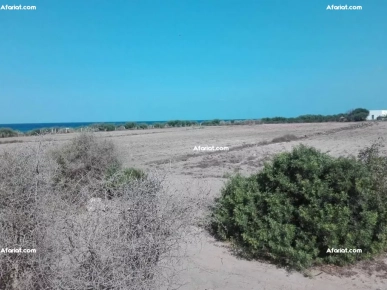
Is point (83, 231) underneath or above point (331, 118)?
underneath

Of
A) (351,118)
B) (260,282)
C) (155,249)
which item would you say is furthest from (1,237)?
(351,118)

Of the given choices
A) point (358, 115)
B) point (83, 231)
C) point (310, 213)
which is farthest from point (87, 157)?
point (358, 115)

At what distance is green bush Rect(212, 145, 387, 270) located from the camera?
561cm

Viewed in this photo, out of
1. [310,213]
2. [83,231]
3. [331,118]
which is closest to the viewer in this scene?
[83,231]

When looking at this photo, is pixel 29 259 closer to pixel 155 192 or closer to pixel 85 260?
pixel 85 260

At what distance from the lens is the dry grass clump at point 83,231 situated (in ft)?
10.4

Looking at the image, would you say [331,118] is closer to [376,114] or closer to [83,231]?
[376,114]

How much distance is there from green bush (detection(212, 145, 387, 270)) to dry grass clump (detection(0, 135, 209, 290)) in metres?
2.40

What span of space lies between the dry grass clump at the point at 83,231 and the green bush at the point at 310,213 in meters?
2.40

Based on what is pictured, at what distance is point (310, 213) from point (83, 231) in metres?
3.94

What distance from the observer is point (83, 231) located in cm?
325

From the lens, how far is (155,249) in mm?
3543

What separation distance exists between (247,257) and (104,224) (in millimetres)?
3413

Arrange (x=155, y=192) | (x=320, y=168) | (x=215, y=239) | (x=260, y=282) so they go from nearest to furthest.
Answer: (x=155, y=192) → (x=260, y=282) → (x=320, y=168) → (x=215, y=239)
